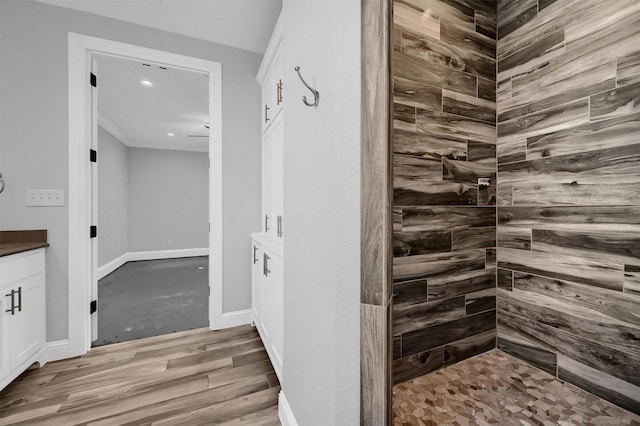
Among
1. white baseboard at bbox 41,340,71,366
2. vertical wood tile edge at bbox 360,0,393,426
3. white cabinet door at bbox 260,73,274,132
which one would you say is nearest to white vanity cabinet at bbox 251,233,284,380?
vertical wood tile edge at bbox 360,0,393,426

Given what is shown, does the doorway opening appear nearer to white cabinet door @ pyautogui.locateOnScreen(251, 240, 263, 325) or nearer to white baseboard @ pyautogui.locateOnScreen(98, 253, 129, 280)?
white baseboard @ pyautogui.locateOnScreen(98, 253, 129, 280)

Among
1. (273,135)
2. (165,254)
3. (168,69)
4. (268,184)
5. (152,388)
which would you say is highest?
(168,69)

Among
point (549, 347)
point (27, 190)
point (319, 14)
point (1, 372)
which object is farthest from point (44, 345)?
point (549, 347)

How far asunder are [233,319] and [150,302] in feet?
4.38

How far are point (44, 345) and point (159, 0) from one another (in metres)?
2.65

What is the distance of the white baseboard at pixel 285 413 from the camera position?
49.3 inches

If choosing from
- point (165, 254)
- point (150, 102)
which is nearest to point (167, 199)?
point (165, 254)

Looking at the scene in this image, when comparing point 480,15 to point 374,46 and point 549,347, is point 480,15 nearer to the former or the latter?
point 374,46

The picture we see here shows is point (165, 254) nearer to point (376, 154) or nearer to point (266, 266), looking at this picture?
point (266, 266)

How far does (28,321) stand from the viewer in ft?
5.90

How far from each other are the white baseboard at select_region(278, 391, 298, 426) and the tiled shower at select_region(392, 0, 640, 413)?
601 mm

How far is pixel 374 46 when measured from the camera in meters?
0.68

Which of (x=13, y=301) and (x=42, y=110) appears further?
(x=42, y=110)

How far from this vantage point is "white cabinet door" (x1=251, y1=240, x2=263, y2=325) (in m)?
2.18
